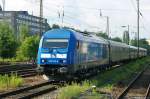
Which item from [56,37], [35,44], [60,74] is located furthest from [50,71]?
[35,44]

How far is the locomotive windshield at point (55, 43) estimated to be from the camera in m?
22.5

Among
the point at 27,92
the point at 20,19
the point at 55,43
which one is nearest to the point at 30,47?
the point at 55,43

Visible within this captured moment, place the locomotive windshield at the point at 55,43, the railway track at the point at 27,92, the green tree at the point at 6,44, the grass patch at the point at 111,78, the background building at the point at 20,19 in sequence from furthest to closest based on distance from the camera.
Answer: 1. the background building at the point at 20,19
2. the green tree at the point at 6,44
3. the locomotive windshield at the point at 55,43
4. the grass patch at the point at 111,78
5. the railway track at the point at 27,92

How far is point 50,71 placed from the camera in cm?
2227

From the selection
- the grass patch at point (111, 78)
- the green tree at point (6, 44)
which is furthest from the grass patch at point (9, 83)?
the green tree at point (6, 44)

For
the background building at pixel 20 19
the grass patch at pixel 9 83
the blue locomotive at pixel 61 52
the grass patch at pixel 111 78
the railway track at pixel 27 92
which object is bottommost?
the grass patch at pixel 111 78

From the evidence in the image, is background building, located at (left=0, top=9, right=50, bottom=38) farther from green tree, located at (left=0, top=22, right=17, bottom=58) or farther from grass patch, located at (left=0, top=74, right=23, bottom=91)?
grass patch, located at (left=0, top=74, right=23, bottom=91)

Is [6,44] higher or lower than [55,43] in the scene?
higher

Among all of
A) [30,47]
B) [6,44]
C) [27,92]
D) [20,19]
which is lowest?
[27,92]

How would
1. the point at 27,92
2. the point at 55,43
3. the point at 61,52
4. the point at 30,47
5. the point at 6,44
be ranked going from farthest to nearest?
the point at 30,47 → the point at 6,44 → the point at 55,43 → the point at 61,52 → the point at 27,92

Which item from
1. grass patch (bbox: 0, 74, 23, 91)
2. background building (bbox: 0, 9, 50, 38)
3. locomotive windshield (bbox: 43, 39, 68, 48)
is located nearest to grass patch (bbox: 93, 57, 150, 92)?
locomotive windshield (bbox: 43, 39, 68, 48)

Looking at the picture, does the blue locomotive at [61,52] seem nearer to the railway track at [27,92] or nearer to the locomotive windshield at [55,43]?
the locomotive windshield at [55,43]

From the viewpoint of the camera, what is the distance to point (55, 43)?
22.8 m

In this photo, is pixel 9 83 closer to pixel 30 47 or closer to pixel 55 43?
pixel 55 43
